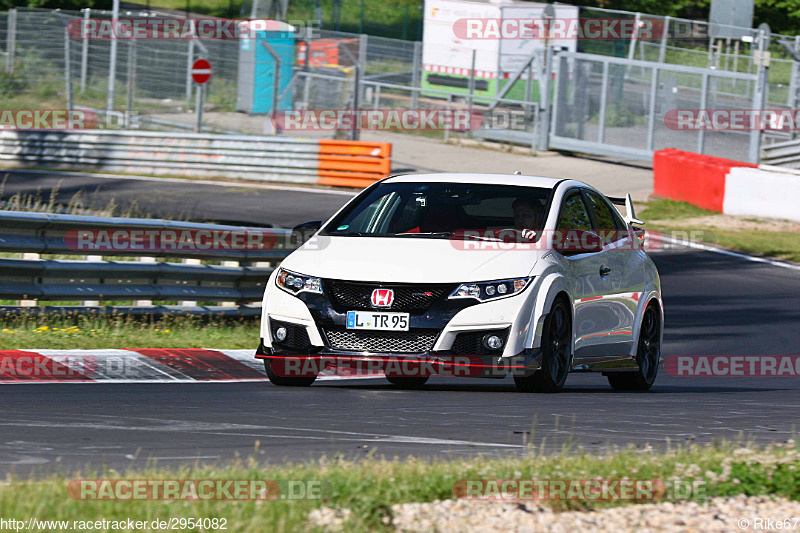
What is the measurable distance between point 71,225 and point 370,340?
3863 millimetres

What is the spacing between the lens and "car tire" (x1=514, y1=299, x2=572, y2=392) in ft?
28.1

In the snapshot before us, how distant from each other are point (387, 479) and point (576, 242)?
459cm

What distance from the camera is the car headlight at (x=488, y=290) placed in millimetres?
8242

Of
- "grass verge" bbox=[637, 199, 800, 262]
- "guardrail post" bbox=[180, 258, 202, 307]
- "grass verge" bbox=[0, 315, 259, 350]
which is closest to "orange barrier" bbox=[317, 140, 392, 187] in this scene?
"grass verge" bbox=[637, 199, 800, 262]

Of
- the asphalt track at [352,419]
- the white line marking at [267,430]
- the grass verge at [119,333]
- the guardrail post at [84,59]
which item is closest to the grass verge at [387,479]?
the asphalt track at [352,419]

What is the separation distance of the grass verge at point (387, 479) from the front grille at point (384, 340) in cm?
233

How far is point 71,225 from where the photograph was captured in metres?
11.1

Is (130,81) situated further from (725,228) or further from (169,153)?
(725,228)

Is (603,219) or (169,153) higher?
(603,219)

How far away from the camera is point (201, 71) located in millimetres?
31469

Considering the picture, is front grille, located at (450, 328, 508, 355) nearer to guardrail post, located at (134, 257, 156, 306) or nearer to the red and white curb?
the red and white curb

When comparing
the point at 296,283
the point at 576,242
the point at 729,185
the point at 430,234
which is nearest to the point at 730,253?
the point at 729,185

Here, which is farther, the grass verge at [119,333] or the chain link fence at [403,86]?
the chain link fence at [403,86]

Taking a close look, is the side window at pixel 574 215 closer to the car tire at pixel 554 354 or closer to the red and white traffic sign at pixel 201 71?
the car tire at pixel 554 354
